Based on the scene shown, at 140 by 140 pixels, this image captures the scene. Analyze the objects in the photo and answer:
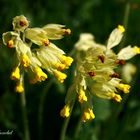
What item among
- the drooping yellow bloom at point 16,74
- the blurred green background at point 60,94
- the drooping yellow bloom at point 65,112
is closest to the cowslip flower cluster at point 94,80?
the drooping yellow bloom at point 65,112

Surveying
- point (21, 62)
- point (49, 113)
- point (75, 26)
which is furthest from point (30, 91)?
point (21, 62)

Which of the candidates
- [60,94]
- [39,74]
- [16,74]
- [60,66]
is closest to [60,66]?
[60,66]

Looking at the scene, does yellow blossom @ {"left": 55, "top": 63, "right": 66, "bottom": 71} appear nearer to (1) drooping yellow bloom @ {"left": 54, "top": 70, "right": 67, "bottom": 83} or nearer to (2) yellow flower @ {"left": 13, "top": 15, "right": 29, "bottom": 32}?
(1) drooping yellow bloom @ {"left": 54, "top": 70, "right": 67, "bottom": 83}

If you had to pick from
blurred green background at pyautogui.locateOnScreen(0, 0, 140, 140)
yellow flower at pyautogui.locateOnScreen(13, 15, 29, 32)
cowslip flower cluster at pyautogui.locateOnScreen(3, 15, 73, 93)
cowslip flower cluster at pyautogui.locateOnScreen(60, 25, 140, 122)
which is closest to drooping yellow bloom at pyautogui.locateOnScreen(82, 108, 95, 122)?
cowslip flower cluster at pyautogui.locateOnScreen(60, 25, 140, 122)

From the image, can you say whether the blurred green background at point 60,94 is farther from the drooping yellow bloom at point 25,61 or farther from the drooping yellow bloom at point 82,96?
the drooping yellow bloom at point 25,61

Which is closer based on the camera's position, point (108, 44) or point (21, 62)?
point (21, 62)

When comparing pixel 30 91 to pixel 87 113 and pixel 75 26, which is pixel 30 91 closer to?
pixel 75 26

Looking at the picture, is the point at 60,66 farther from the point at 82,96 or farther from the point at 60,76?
the point at 82,96
